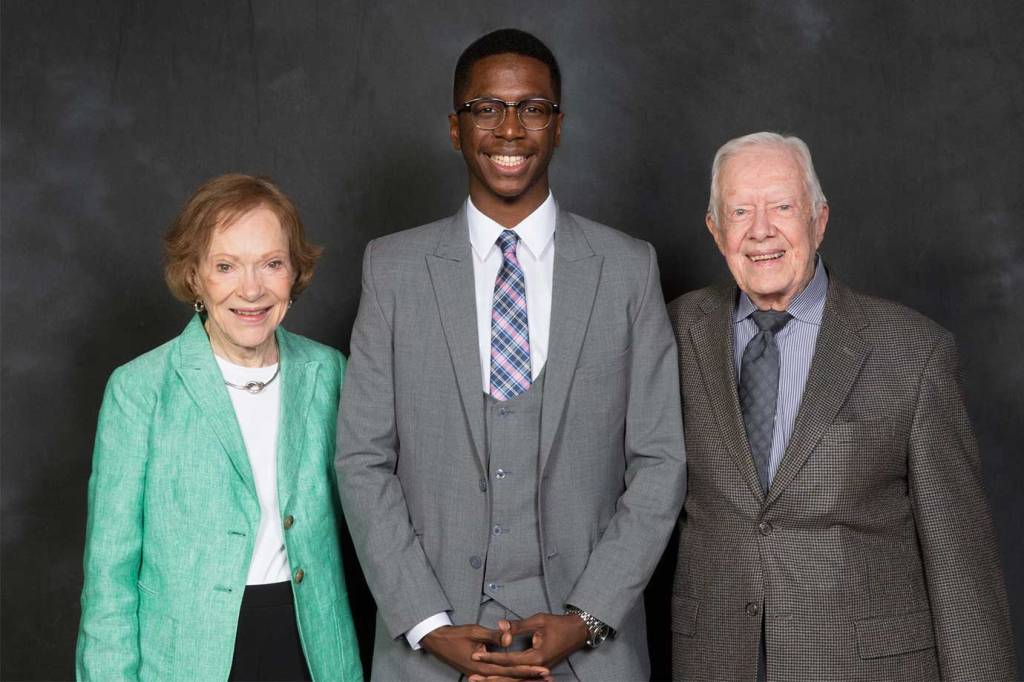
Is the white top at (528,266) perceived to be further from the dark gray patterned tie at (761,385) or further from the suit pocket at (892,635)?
the suit pocket at (892,635)

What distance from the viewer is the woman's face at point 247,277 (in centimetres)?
295

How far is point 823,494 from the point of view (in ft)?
9.43

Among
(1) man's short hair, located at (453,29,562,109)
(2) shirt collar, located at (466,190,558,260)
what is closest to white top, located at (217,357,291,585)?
(2) shirt collar, located at (466,190,558,260)

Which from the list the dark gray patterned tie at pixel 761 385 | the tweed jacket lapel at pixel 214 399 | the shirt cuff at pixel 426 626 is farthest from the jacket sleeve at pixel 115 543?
the dark gray patterned tie at pixel 761 385

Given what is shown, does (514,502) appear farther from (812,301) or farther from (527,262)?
(812,301)

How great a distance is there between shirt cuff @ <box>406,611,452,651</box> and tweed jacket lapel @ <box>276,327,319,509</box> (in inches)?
16.9

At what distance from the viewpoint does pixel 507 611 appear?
2865mm

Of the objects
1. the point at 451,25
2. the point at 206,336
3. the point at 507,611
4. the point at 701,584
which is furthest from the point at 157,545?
the point at 451,25

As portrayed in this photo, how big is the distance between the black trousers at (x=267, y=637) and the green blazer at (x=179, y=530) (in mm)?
39

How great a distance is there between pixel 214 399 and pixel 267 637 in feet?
1.87

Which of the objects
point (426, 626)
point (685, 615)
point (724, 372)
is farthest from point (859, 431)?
point (426, 626)

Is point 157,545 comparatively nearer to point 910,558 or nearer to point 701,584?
point 701,584

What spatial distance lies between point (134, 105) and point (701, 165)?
1835mm

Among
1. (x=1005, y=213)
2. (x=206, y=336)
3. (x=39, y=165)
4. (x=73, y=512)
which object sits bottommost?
(x=73, y=512)
